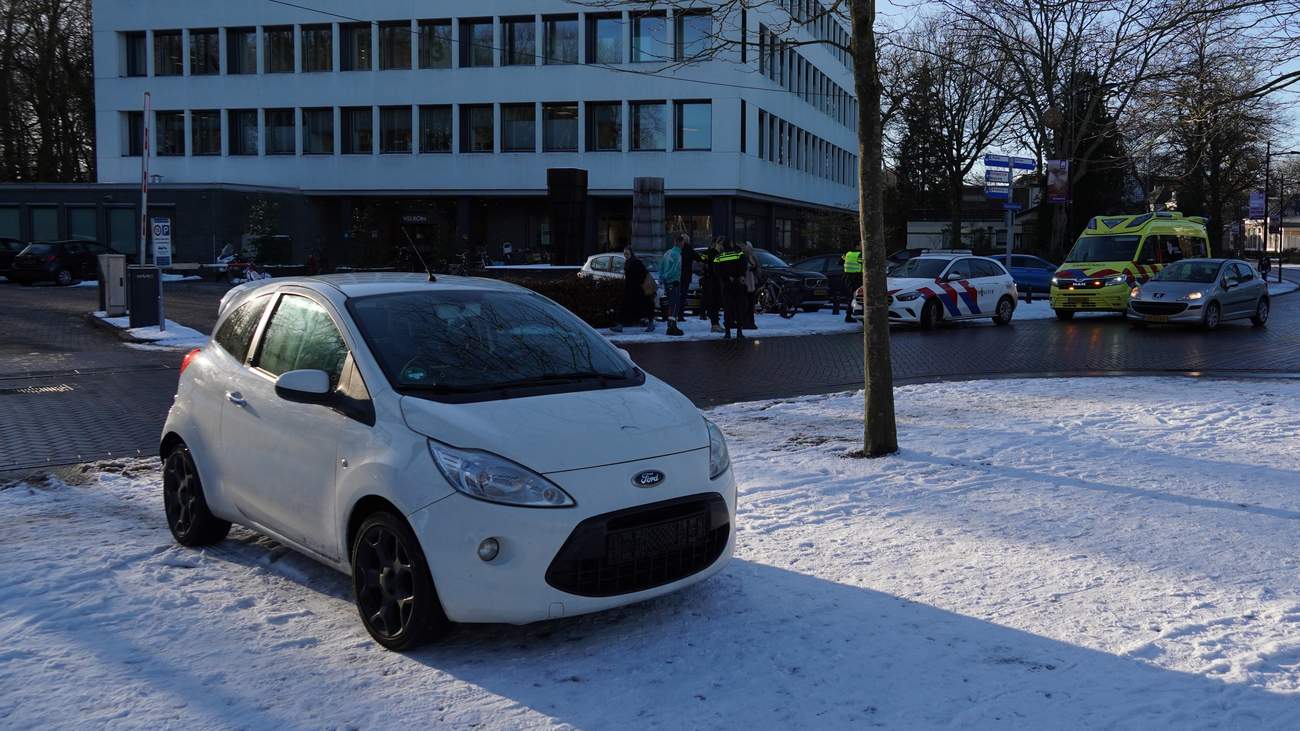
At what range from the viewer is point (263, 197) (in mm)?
48031

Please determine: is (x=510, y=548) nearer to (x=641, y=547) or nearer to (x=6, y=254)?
(x=641, y=547)

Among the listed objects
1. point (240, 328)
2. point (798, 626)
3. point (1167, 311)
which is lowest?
point (798, 626)

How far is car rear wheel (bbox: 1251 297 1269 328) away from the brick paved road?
0.31 m

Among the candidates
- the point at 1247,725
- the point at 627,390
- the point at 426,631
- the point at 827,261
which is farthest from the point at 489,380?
the point at 827,261

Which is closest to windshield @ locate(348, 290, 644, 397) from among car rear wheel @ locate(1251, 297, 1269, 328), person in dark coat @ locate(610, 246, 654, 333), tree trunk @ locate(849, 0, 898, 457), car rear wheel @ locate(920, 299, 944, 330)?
tree trunk @ locate(849, 0, 898, 457)

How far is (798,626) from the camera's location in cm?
496

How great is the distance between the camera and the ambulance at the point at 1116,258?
83.2ft

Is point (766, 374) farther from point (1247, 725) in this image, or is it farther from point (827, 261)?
point (827, 261)

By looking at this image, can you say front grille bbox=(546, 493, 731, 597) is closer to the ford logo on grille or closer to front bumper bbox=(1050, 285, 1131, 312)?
the ford logo on grille

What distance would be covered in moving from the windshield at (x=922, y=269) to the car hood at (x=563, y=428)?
1935cm

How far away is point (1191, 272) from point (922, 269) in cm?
521

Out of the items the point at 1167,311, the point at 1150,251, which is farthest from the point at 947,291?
the point at 1150,251

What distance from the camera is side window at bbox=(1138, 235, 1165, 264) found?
1000 inches

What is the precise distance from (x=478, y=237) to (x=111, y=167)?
16.9 meters
